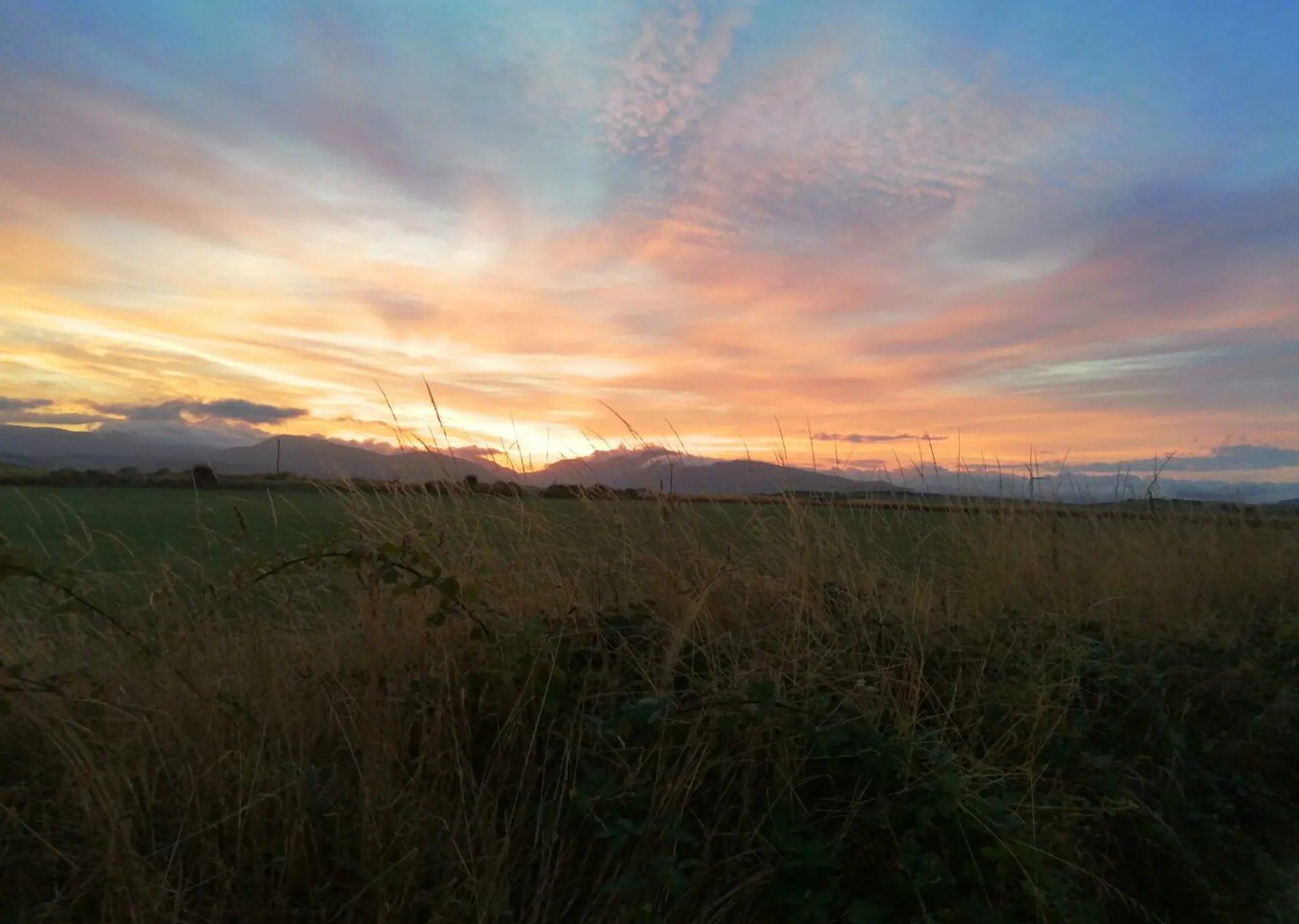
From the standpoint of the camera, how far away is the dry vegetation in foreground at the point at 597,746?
101 inches

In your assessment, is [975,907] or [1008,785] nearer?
[975,907]

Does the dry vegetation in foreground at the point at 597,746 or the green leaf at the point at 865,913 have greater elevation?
the dry vegetation in foreground at the point at 597,746

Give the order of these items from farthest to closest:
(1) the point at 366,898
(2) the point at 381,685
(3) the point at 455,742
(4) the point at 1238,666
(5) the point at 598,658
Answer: (4) the point at 1238,666, (5) the point at 598,658, (2) the point at 381,685, (3) the point at 455,742, (1) the point at 366,898

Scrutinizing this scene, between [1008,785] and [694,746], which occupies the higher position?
[694,746]

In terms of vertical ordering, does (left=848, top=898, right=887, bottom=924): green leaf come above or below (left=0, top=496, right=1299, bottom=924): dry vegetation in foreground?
below

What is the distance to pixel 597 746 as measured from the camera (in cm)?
308

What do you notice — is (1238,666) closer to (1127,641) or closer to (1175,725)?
(1127,641)

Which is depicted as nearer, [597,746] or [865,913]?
[865,913]

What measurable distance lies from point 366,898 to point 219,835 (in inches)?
21.2

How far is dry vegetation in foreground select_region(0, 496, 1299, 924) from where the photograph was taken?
2572 millimetres

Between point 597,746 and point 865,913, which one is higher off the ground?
point 597,746

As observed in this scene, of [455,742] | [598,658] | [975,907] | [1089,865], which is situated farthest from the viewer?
[598,658]

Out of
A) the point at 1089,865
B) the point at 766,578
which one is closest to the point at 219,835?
the point at 766,578

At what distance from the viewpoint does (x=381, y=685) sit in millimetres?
3412
